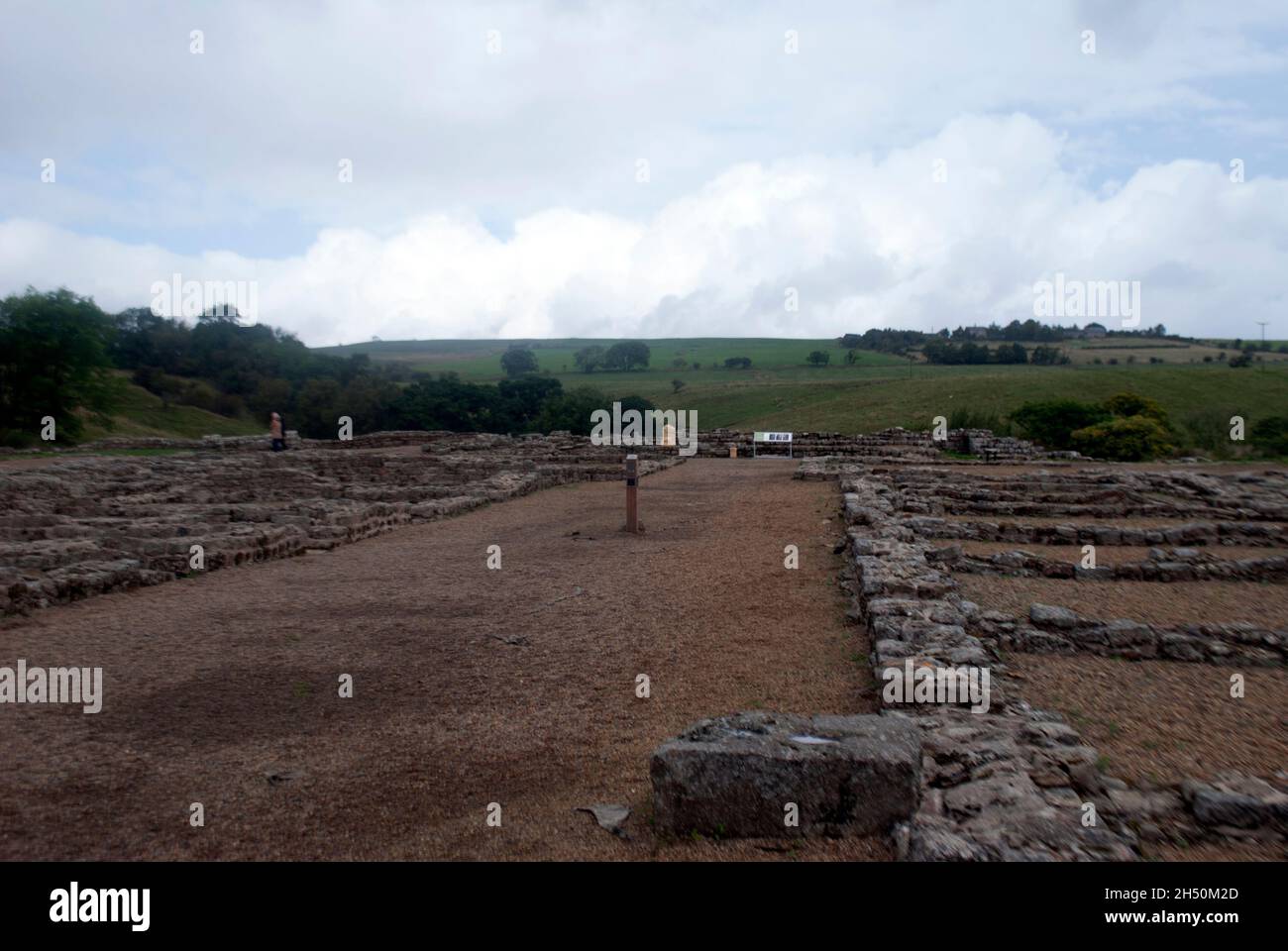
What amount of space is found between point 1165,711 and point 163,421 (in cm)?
4189

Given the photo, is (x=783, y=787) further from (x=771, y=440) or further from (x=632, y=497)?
(x=771, y=440)

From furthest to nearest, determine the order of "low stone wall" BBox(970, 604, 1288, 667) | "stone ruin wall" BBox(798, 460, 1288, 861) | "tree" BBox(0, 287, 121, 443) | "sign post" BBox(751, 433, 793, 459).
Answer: "sign post" BBox(751, 433, 793, 459), "tree" BBox(0, 287, 121, 443), "low stone wall" BBox(970, 604, 1288, 667), "stone ruin wall" BBox(798, 460, 1288, 861)

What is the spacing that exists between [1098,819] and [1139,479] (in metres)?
17.2

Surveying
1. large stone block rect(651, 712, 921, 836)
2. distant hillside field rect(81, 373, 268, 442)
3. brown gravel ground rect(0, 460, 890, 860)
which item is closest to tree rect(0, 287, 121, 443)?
distant hillside field rect(81, 373, 268, 442)

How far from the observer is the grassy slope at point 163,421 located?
35406 mm

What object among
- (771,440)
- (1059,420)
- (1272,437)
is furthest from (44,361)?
(1272,437)

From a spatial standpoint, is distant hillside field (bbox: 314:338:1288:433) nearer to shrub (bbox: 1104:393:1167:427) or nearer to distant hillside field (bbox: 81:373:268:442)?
shrub (bbox: 1104:393:1167:427)

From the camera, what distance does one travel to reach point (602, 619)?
24.6 feet

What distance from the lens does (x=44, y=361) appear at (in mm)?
28109

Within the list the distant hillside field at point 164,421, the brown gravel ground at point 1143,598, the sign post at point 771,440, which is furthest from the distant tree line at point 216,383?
the brown gravel ground at point 1143,598

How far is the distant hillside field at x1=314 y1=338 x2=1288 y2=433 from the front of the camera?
142ft

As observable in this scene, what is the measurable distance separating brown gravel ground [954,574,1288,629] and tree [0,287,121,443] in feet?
100

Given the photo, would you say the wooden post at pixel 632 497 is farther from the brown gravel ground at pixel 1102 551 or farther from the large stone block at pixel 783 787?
the large stone block at pixel 783 787

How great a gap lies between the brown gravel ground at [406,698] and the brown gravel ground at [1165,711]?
4.25 feet
